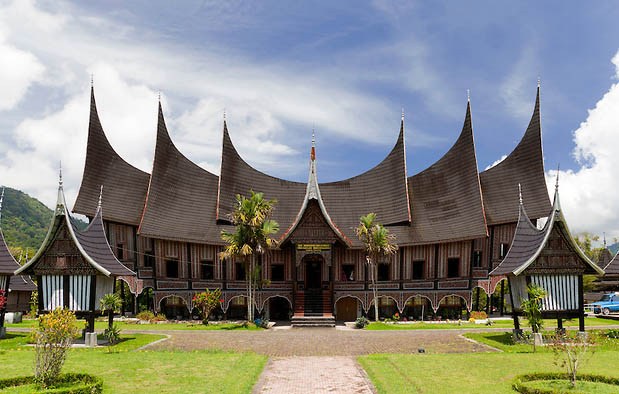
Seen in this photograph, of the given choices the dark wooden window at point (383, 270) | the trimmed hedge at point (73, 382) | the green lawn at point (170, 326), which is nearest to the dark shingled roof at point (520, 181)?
the dark wooden window at point (383, 270)

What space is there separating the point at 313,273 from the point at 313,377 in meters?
21.4

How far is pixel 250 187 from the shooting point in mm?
39812

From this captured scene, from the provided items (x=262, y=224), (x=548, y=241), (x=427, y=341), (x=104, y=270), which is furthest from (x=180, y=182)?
(x=548, y=241)

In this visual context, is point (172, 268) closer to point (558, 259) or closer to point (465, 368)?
point (558, 259)

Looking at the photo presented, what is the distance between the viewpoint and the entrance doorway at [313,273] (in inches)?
1404

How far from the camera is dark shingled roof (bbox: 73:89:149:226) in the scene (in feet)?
118

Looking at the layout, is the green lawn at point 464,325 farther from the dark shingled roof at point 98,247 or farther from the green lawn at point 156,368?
the dark shingled roof at point 98,247

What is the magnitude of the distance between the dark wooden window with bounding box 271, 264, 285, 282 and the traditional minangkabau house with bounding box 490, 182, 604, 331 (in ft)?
57.2

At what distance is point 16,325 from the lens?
30.7 m

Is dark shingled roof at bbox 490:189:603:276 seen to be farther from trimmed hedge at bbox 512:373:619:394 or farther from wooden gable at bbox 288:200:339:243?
wooden gable at bbox 288:200:339:243

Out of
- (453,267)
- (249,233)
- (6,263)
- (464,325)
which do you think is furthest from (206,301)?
(453,267)

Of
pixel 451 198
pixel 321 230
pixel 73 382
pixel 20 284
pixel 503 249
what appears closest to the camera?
pixel 73 382

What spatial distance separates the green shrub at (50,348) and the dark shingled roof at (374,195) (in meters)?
25.0

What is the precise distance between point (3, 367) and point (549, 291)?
2065 centimetres
